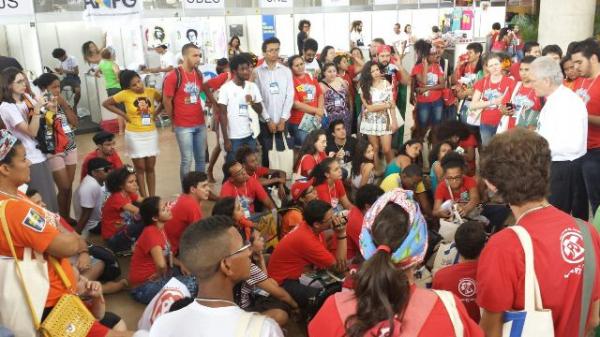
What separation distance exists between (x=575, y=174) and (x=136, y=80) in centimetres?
430

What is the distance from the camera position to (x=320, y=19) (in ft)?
45.9

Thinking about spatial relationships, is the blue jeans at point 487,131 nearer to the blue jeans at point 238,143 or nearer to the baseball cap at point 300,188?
the baseball cap at point 300,188

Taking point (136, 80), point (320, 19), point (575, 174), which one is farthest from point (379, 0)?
point (575, 174)

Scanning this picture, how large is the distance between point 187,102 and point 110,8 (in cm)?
171

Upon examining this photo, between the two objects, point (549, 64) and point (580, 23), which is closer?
point (549, 64)

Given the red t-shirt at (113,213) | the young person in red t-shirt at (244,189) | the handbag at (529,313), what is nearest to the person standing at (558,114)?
the handbag at (529,313)

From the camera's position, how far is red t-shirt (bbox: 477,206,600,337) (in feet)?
5.93

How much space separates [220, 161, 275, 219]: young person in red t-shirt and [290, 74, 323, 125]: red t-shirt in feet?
5.02

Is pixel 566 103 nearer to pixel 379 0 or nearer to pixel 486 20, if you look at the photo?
pixel 379 0

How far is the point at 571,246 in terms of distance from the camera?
186 cm

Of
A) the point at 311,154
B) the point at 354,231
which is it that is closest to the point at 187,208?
the point at 354,231

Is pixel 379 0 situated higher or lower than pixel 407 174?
higher

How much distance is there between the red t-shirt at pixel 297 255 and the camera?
375 cm

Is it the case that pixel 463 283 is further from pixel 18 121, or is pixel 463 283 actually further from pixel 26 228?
pixel 18 121
